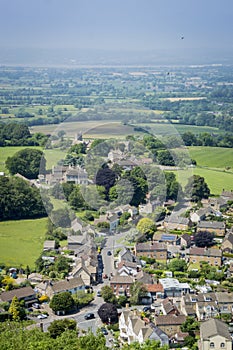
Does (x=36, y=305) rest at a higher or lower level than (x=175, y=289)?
lower

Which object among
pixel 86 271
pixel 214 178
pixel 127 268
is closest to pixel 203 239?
pixel 127 268

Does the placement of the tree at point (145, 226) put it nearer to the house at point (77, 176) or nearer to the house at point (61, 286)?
the house at point (77, 176)

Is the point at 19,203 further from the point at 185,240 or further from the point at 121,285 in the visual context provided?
the point at 121,285

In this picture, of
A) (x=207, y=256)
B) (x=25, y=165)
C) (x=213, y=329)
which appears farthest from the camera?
(x=25, y=165)

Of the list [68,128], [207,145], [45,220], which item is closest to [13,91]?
[207,145]

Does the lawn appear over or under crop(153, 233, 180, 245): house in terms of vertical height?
over

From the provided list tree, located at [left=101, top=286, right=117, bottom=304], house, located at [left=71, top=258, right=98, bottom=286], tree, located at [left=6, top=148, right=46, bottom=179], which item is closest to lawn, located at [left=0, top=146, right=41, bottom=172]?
tree, located at [left=6, top=148, right=46, bottom=179]

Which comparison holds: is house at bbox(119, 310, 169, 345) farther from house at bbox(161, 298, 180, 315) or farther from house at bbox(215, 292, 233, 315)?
house at bbox(215, 292, 233, 315)

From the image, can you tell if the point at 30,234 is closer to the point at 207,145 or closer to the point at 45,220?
the point at 45,220
